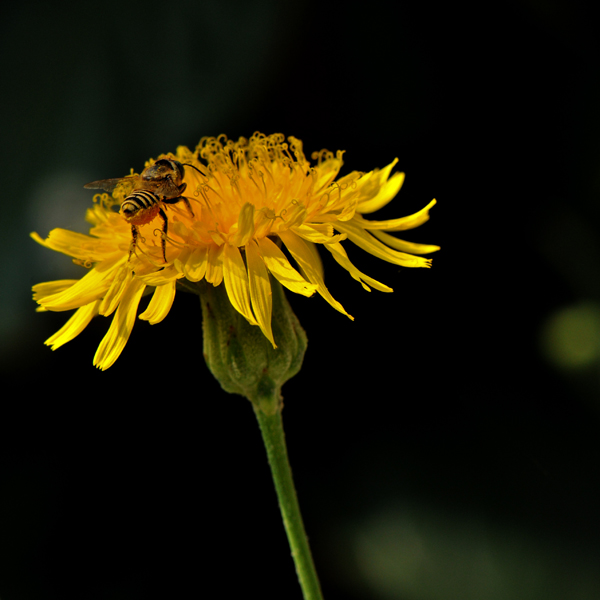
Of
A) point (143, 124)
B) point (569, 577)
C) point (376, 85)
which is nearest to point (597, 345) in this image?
point (569, 577)

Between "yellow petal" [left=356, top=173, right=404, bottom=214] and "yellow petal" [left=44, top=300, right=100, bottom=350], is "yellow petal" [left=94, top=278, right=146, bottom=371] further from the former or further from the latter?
"yellow petal" [left=356, top=173, right=404, bottom=214]

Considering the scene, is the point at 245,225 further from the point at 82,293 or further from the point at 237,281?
the point at 82,293

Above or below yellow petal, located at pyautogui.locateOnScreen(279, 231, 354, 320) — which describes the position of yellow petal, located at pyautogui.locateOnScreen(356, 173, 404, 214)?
above

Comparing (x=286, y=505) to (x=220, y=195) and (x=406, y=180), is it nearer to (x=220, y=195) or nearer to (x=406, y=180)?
(x=220, y=195)

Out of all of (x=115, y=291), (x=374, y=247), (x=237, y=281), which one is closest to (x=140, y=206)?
(x=115, y=291)

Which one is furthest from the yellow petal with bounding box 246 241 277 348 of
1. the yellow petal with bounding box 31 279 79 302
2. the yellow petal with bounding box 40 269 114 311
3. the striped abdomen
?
the yellow petal with bounding box 31 279 79 302
